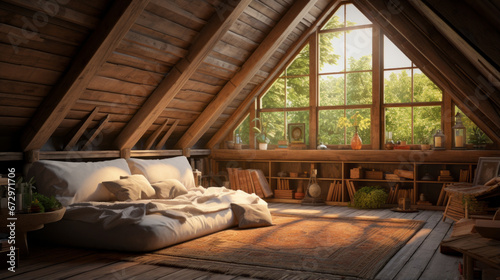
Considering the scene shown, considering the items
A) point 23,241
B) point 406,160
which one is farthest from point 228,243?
point 406,160

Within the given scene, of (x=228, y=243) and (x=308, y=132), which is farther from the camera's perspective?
(x=308, y=132)

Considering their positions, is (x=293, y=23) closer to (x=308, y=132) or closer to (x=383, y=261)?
(x=308, y=132)

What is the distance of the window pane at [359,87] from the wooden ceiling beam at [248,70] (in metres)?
1.41

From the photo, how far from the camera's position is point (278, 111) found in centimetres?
Answer: 780

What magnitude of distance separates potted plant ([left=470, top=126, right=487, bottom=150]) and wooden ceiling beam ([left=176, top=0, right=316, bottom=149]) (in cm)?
293

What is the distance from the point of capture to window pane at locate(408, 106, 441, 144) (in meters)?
6.79

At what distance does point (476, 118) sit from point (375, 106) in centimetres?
141

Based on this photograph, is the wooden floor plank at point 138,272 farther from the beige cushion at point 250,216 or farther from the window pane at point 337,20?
the window pane at point 337,20

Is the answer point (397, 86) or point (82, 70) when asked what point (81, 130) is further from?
point (397, 86)

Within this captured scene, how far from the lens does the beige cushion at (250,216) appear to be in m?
4.92

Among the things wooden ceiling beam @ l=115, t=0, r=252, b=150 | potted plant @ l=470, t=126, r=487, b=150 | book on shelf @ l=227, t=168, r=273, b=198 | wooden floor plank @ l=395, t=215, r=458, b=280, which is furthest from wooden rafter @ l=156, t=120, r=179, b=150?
potted plant @ l=470, t=126, r=487, b=150

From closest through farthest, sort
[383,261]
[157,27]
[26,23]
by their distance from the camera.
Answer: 1. [383,261]
2. [26,23]
3. [157,27]

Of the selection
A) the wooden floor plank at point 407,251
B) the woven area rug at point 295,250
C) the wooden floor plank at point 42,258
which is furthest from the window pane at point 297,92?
the wooden floor plank at point 42,258

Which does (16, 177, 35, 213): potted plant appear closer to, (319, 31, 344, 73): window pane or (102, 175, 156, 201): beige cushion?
(102, 175, 156, 201): beige cushion
